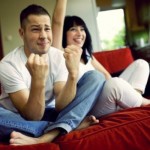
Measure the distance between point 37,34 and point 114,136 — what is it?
57 centimetres

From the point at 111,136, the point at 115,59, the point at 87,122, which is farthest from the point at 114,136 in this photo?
the point at 115,59

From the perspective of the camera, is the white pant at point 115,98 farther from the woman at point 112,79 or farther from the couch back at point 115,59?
the couch back at point 115,59

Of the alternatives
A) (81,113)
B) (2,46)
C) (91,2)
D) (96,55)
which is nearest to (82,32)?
(96,55)

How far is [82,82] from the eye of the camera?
1.20 metres

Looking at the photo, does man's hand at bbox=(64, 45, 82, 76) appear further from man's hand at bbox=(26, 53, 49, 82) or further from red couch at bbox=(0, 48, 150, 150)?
red couch at bbox=(0, 48, 150, 150)

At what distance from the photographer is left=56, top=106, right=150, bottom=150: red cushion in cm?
95

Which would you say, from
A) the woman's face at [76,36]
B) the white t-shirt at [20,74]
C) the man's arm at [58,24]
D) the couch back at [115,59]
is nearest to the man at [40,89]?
the white t-shirt at [20,74]

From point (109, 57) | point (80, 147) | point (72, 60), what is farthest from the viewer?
point (109, 57)

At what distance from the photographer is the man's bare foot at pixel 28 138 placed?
967 millimetres

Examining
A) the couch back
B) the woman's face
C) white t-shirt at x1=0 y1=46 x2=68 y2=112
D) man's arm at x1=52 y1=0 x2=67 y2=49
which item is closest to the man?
white t-shirt at x1=0 y1=46 x2=68 y2=112

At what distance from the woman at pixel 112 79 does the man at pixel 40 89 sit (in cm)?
6

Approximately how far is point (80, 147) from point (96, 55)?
126 centimetres

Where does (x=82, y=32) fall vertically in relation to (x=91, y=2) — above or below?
below

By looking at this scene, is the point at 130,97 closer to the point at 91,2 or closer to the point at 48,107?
the point at 48,107
